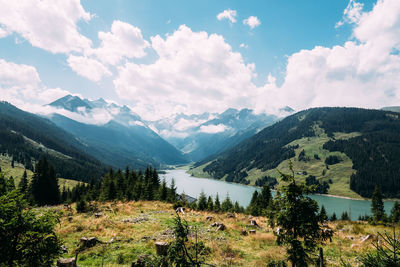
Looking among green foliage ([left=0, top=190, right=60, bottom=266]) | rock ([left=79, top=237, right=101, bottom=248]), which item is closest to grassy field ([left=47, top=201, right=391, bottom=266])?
rock ([left=79, top=237, right=101, bottom=248])

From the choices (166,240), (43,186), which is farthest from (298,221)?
(43,186)

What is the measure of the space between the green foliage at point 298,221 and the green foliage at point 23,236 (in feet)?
29.9

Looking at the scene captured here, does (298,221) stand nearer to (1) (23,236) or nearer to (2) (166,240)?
(2) (166,240)

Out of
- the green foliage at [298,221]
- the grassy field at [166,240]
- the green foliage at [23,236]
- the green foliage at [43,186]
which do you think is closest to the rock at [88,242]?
the grassy field at [166,240]

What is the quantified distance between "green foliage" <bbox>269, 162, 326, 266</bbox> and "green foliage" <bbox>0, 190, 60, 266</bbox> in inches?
359

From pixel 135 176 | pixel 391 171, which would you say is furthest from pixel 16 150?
pixel 391 171

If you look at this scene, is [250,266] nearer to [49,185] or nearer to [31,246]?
[31,246]

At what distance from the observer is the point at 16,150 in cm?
18600

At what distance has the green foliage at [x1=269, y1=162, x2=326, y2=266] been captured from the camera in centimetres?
855

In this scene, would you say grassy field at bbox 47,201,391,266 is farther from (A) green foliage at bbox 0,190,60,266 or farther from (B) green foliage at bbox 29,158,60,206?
(B) green foliage at bbox 29,158,60,206

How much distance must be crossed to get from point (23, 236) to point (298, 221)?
10479mm

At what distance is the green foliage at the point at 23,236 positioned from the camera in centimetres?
581

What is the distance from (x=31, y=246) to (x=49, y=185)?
65.0m

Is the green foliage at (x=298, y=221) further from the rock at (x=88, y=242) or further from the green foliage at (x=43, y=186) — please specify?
the green foliage at (x=43, y=186)
